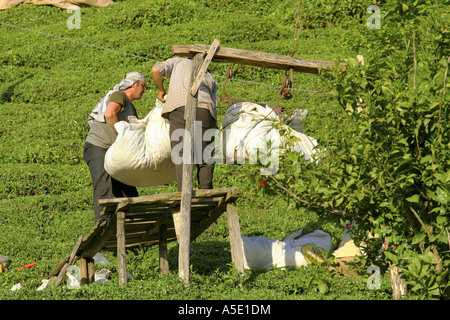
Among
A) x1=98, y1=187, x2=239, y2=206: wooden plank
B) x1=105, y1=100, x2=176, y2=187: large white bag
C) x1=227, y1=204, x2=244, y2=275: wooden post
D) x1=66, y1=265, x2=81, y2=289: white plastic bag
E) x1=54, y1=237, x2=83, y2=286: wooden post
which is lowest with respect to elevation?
x1=66, y1=265, x2=81, y2=289: white plastic bag

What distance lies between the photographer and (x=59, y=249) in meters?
7.59

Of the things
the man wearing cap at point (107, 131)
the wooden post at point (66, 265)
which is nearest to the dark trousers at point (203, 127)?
the man wearing cap at point (107, 131)

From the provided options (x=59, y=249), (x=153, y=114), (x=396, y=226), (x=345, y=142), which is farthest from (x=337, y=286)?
(x=59, y=249)

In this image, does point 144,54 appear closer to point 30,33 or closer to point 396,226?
point 30,33

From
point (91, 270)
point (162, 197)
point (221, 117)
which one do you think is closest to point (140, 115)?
point (221, 117)

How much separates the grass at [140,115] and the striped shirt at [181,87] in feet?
2.38

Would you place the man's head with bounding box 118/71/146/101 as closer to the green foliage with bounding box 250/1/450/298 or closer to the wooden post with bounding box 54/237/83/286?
the wooden post with bounding box 54/237/83/286

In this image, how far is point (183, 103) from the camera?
19.0 feet

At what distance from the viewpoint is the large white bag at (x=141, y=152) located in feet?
19.1

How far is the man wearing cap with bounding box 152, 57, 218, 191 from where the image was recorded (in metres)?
5.78

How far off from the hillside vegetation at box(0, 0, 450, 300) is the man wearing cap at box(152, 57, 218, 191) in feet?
1.15

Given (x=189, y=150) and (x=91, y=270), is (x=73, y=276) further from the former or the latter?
(x=189, y=150)

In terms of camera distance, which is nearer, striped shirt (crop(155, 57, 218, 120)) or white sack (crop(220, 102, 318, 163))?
striped shirt (crop(155, 57, 218, 120))

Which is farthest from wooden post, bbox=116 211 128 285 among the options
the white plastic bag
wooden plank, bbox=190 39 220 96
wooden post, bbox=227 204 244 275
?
wooden plank, bbox=190 39 220 96
